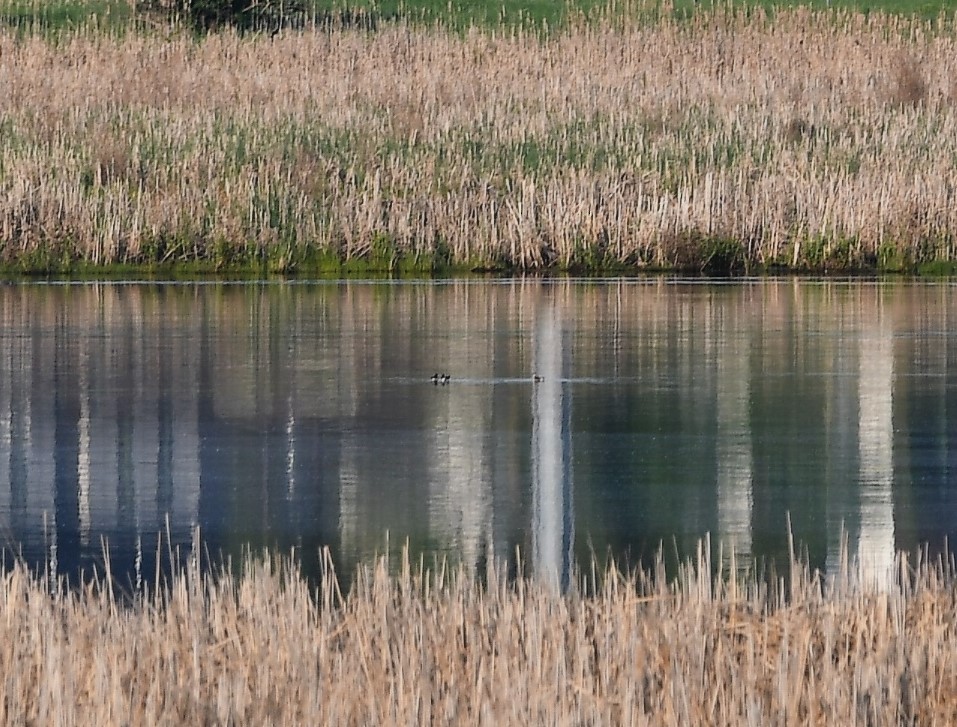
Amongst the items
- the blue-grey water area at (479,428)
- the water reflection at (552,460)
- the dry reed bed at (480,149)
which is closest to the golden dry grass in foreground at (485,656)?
the water reflection at (552,460)

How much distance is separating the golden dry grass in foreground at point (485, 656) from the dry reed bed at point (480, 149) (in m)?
14.5

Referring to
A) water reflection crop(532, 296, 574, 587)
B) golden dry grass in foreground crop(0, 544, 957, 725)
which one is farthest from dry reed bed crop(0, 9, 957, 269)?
golden dry grass in foreground crop(0, 544, 957, 725)

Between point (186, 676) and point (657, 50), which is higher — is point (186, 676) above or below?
below

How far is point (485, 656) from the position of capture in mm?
5520

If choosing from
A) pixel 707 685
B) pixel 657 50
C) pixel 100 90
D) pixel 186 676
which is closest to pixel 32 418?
pixel 186 676

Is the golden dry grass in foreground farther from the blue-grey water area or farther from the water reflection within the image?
the blue-grey water area

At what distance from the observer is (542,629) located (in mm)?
5750

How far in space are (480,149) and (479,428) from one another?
13506mm

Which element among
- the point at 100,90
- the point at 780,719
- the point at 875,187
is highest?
the point at 100,90

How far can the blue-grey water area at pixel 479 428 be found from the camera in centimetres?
795

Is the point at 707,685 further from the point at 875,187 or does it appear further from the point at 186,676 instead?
the point at 875,187

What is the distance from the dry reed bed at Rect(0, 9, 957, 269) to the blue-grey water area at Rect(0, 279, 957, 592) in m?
3.41

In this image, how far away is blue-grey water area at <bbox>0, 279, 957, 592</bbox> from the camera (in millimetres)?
7945

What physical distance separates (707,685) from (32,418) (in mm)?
6346
